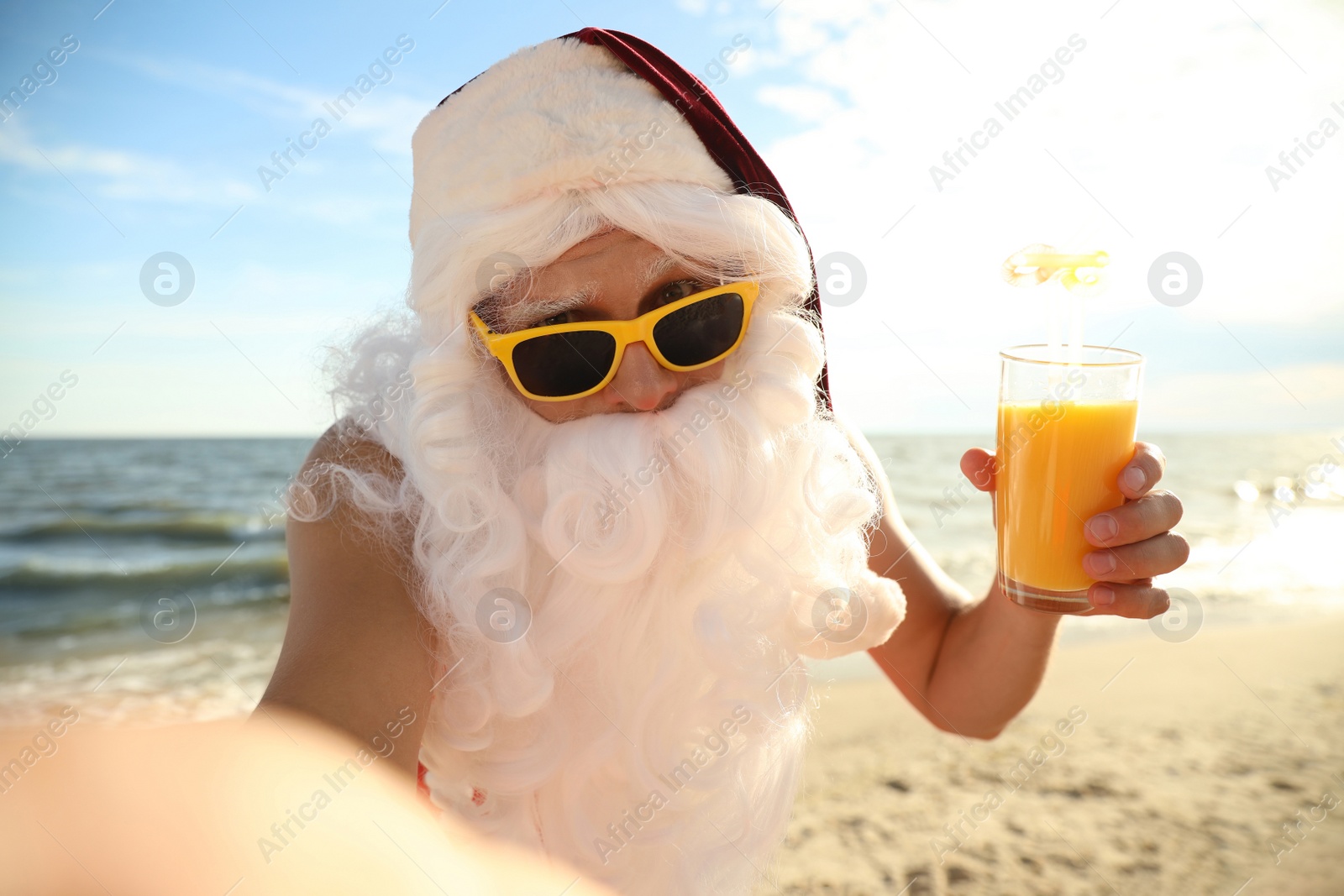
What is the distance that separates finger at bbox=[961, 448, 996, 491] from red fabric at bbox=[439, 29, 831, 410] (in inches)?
17.5

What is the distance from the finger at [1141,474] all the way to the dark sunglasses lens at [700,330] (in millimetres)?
917

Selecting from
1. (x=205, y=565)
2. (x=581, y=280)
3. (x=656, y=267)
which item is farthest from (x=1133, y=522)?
(x=205, y=565)

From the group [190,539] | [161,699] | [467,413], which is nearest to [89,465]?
[190,539]

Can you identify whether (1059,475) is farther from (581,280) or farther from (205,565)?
(205,565)

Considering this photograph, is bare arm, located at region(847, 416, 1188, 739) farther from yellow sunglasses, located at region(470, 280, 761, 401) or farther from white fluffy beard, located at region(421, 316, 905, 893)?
yellow sunglasses, located at region(470, 280, 761, 401)

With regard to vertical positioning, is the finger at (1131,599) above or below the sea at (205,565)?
above

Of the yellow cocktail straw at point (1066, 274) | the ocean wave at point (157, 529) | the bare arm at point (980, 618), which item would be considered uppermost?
the yellow cocktail straw at point (1066, 274)

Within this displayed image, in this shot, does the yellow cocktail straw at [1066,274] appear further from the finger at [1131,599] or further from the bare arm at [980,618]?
the finger at [1131,599]

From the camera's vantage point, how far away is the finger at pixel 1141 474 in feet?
4.98

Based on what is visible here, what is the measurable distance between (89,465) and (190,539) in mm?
10799

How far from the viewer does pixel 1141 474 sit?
152 cm

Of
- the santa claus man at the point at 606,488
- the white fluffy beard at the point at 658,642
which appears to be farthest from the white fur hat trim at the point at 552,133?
the white fluffy beard at the point at 658,642

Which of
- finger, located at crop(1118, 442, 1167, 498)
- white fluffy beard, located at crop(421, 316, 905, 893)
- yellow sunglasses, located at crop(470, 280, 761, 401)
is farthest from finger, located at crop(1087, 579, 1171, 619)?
yellow sunglasses, located at crop(470, 280, 761, 401)

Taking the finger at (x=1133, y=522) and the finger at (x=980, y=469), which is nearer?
the finger at (x=1133, y=522)
